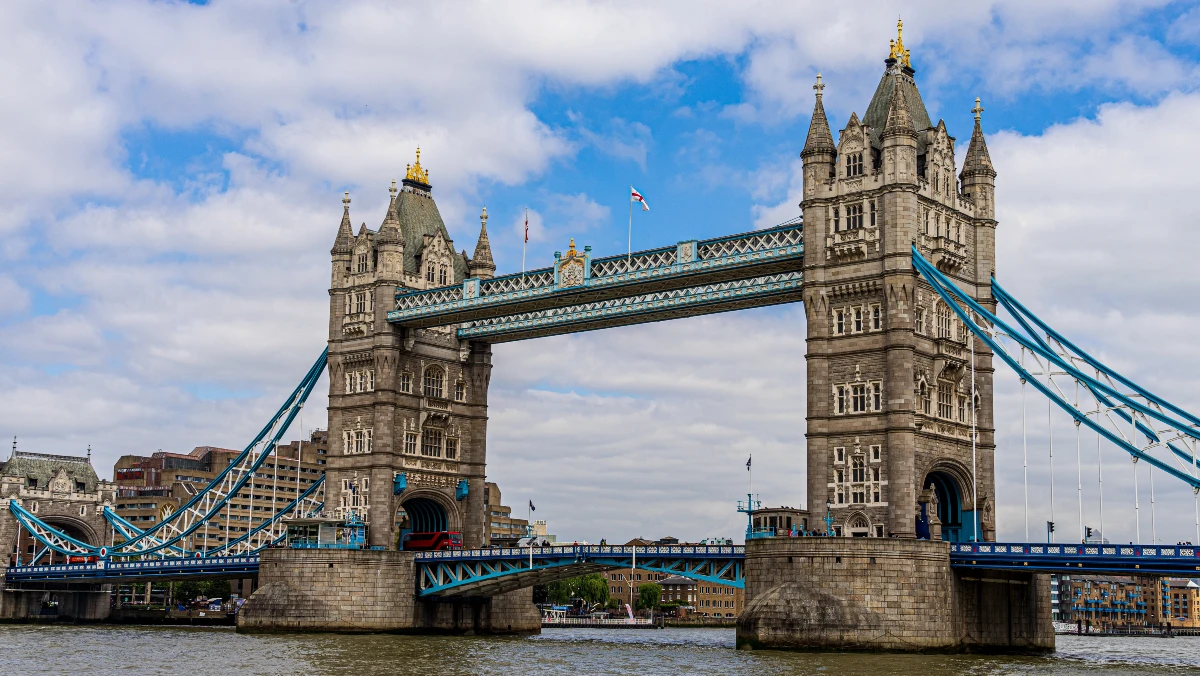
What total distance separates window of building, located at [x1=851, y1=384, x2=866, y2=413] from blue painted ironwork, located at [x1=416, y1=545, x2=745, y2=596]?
31.1 feet

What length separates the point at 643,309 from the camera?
86.8m

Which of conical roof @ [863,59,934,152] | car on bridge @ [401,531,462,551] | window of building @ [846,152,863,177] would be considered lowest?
car on bridge @ [401,531,462,551]

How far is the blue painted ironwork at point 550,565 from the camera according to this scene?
7788cm

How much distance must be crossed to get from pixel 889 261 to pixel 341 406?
41305mm

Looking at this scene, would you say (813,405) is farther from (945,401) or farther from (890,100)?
(890,100)

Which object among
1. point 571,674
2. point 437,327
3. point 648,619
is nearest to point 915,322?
point 571,674

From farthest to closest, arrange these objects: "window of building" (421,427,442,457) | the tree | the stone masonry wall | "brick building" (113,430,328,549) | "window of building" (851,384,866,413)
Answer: "brick building" (113,430,328,549) → the tree → "window of building" (421,427,442,457) → the stone masonry wall → "window of building" (851,384,866,413)

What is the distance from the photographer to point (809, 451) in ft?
247

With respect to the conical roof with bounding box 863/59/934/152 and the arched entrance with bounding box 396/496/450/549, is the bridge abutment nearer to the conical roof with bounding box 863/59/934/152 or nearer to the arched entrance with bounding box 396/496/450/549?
the conical roof with bounding box 863/59/934/152

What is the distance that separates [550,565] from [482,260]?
1025 inches

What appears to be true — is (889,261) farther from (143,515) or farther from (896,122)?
(143,515)

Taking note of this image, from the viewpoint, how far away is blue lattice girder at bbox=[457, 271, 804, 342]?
8062cm

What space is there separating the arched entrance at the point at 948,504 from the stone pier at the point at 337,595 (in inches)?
1304

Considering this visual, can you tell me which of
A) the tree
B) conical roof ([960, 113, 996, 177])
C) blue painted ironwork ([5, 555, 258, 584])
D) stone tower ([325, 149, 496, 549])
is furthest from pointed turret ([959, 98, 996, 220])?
the tree
